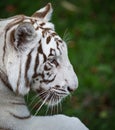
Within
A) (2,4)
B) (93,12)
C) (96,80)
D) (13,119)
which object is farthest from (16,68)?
(93,12)

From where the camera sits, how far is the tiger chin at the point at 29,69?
3871mm

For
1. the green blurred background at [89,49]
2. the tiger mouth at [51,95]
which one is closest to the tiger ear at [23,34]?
the tiger mouth at [51,95]

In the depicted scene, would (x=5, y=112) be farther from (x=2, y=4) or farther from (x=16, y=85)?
(x=2, y=4)

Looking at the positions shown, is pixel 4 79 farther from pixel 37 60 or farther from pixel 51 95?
pixel 51 95

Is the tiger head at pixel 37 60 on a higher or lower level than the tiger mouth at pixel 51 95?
higher

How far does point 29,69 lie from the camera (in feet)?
12.9

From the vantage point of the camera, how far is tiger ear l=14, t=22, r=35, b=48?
383cm

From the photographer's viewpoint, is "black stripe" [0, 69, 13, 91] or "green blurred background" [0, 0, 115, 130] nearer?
"black stripe" [0, 69, 13, 91]

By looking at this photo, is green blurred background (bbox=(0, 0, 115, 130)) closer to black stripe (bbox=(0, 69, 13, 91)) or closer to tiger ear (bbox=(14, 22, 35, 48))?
black stripe (bbox=(0, 69, 13, 91))

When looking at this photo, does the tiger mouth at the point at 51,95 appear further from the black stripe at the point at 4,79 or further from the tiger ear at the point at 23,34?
the tiger ear at the point at 23,34

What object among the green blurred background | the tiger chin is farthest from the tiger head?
the green blurred background

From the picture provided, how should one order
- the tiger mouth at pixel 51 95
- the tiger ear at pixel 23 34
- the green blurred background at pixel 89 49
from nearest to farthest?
the tiger ear at pixel 23 34
the tiger mouth at pixel 51 95
the green blurred background at pixel 89 49

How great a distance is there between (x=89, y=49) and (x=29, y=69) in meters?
3.89

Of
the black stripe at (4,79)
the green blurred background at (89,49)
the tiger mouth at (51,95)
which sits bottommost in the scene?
the green blurred background at (89,49)
